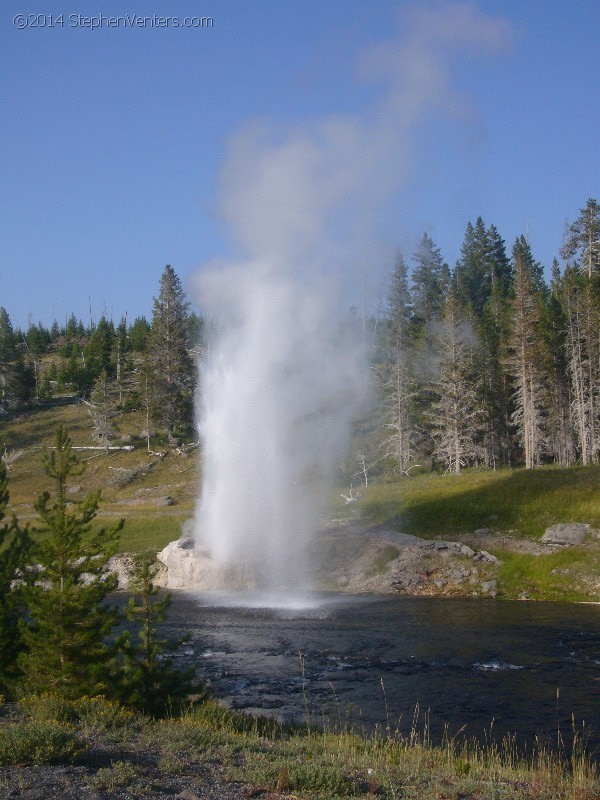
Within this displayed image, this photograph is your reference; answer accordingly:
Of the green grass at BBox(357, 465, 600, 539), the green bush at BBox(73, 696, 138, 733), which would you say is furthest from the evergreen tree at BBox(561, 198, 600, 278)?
the green bush at BBox(73, 696, 138, 733)

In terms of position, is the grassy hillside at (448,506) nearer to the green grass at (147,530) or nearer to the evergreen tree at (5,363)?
the green grass at (147,530)

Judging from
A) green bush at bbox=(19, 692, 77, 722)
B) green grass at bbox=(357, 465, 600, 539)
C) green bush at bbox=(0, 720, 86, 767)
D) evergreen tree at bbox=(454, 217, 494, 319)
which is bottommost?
green bush at bbox=(19, 692, 77, 722)

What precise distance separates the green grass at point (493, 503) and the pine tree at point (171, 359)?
41.6 meters

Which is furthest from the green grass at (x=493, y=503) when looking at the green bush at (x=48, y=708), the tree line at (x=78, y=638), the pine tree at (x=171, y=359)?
the pine tree at (x=171, y=359)

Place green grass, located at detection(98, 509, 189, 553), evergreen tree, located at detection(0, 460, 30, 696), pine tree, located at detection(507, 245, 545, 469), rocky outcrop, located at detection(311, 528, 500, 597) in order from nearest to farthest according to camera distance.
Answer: evergreen tree, located at detection(0, 460, 30, 696) → rocky outcrop, located at detection(311, 528, 500, 597) → green grass, located at detection(98, 509, 189, 553) → pine tree, located at detection(507, 245, 545, 469)

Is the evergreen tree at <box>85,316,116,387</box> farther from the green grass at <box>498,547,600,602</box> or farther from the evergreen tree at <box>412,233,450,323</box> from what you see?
the green grass at <box>498,547,600,602</box>

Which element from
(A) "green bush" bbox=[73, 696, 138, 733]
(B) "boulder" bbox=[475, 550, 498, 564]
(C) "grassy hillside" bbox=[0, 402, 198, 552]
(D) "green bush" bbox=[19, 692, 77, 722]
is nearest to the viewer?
(A) "green bush" bbox=[73, 696, 138, 733]

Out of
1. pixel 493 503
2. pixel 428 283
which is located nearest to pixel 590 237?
pixel 428 283

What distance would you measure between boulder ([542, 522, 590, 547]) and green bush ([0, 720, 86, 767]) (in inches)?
1362

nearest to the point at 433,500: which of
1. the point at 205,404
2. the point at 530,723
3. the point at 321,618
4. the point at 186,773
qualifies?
the point at 205,404

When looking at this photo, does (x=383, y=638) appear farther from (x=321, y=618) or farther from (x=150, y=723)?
(x=150, y=723)

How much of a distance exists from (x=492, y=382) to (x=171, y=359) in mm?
43290

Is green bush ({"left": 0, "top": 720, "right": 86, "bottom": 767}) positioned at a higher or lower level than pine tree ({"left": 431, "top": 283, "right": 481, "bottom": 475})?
lower

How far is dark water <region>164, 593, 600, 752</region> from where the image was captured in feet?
59.1
